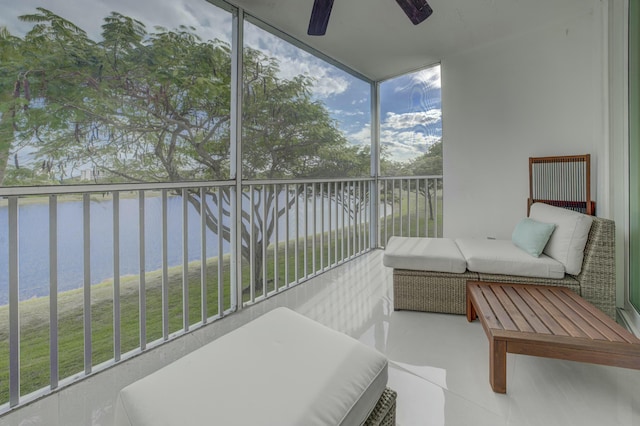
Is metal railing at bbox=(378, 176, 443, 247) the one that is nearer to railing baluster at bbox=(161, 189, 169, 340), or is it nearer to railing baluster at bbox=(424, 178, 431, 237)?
railing baluster at bbox=(424, 178, 431, 237)

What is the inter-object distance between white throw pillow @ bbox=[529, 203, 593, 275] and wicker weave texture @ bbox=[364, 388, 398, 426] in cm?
180

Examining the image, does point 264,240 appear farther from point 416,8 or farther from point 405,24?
point 405,24

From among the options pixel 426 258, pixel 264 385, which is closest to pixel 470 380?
pixel 426 258

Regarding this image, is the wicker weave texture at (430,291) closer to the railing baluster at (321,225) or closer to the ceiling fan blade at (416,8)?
the railing baluster at (321,225)

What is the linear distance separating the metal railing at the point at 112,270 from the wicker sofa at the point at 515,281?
1285 mm

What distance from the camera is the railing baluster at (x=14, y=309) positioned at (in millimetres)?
1413

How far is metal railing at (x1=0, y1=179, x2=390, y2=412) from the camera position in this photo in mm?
1490

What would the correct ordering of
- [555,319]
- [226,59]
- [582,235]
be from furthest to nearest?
[226,59] < [582,235] < [555,319]

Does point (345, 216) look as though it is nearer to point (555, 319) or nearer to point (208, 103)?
point (208, 103)

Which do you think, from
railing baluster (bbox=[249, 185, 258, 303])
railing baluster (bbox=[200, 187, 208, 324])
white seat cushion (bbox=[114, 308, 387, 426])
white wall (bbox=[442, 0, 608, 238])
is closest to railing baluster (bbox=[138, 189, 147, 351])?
railing baluster (bbox=[200, 187, 208, 324])

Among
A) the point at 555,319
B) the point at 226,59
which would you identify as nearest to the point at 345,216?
the point at 226,59

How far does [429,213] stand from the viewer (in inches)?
154

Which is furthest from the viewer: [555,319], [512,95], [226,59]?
[512,95]

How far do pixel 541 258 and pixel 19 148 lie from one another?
327 centimetres
